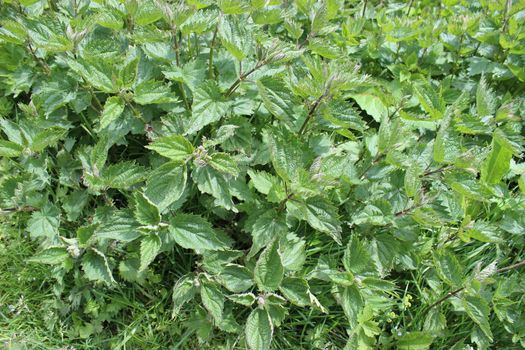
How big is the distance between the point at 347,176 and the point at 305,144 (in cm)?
25

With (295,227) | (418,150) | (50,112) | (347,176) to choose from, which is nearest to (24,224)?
(50,112)

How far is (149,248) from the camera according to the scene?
6.92ft

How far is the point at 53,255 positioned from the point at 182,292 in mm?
595

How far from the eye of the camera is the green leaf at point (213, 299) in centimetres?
218

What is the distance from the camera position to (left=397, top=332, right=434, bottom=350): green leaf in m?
2.31

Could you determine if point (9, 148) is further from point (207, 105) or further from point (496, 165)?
point (496, 165)

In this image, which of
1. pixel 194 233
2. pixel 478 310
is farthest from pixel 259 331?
pixel 478 310

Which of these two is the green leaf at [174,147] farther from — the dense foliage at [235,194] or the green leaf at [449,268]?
the green leaf at [449,268]

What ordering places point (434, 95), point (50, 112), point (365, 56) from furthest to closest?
point (365, 56)
point (434, 95)
point (50, 112)

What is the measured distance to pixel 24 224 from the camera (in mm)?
2621

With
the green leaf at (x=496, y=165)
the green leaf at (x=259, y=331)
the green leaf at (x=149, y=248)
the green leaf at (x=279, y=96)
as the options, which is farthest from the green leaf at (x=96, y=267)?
the green leaf at (x=496, y=165)

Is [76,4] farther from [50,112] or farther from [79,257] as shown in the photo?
[79,257]

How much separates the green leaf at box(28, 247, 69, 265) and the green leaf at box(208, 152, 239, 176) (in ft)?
2.59

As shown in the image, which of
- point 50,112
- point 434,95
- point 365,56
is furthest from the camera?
point 365,56
